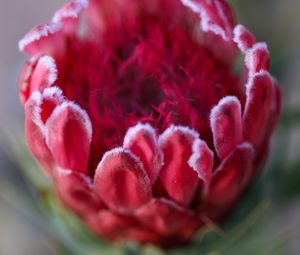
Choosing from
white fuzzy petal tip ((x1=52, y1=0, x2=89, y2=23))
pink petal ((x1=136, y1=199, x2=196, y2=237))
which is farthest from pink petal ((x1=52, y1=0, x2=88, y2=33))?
pink petal ((x1=136, y1=199, x2=196, y2=237))

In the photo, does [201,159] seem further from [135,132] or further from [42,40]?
[42,40]

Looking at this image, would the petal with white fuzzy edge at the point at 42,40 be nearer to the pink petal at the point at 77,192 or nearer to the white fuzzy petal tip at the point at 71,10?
the white fuzzy petal tip at the point at 71,10

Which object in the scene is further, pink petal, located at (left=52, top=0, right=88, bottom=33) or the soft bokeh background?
the soft bokeh background

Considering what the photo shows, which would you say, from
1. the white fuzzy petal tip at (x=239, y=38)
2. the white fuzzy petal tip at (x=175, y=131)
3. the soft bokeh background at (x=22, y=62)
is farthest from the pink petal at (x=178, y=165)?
the soft bokeh background at (x=22, y=62)

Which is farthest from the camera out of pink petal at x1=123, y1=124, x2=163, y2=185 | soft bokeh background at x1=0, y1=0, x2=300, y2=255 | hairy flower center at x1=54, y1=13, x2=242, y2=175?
soft bokeh background at x1=0, y1=0, x2=300, y2=255

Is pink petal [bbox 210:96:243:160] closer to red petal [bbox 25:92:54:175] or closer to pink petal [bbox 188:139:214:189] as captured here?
pink petal [bbox 188:139:214:189]

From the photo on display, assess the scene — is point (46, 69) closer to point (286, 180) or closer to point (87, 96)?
point (87, 96)

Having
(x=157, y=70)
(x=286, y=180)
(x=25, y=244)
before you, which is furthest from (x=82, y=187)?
(x=25, y=244)

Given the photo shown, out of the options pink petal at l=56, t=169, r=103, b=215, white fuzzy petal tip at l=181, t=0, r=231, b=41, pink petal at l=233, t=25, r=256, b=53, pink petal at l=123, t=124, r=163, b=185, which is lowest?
pink petal at l=56, t=169, r=103, b=215
